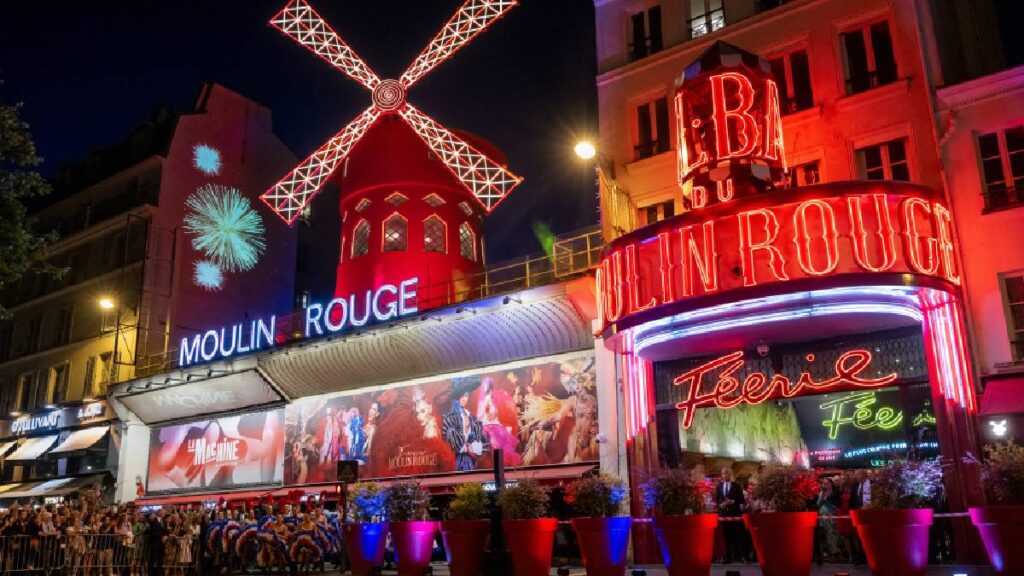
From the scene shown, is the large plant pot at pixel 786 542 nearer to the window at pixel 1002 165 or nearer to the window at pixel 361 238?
the window at pixel 1002 165

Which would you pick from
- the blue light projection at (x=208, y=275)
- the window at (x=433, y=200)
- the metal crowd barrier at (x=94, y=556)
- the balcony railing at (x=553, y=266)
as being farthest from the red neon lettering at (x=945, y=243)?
the blue light projection at (x=208, y=275)

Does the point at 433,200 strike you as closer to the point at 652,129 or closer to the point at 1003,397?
the point at 652,129

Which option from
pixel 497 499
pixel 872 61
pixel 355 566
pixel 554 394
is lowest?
pixel 355 566

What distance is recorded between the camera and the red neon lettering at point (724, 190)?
12734 millimetres

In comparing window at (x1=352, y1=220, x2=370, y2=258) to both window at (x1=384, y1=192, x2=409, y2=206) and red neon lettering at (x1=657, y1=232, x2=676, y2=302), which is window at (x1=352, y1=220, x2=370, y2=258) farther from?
red neon lettering at (x1=657, y1=232, x2=676, y2=302)

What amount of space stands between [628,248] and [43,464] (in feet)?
83.8

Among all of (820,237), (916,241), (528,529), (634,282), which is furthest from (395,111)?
(528,529)

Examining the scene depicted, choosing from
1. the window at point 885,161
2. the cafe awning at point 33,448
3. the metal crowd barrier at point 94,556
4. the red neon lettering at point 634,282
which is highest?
the window at point 885,161

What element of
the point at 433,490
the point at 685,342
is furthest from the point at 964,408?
the point at 433,490

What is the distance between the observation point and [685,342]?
13.8 meters

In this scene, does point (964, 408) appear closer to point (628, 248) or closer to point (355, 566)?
point (628, 248)

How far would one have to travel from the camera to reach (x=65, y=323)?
30141mm

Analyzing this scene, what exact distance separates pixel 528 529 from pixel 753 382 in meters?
5.66

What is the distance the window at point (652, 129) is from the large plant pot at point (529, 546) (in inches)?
343
